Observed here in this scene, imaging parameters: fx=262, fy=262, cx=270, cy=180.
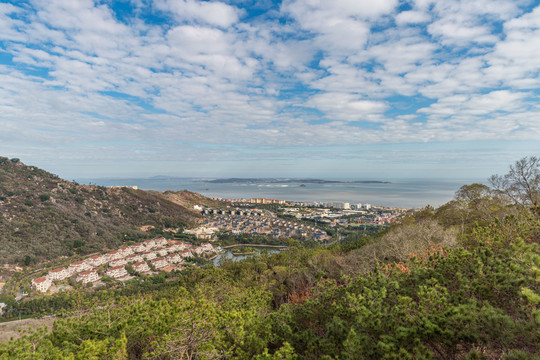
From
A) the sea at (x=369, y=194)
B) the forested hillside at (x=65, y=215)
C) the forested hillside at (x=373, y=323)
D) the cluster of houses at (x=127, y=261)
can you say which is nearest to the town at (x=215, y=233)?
the cluster of houses at (x=127, y=261)

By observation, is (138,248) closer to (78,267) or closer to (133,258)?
(133,258)

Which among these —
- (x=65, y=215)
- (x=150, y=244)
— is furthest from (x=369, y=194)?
(x=65, y=215)

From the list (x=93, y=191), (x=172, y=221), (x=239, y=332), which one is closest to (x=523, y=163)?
(x=239, y=332)

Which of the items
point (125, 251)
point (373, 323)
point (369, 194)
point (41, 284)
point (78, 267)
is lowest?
point (125, 251)

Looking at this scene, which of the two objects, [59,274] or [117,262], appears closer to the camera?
[59,274]

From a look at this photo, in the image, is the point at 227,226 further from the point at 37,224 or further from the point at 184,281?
the point at 184,281

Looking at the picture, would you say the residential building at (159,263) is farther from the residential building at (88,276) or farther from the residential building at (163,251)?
the residential building at (88,276)

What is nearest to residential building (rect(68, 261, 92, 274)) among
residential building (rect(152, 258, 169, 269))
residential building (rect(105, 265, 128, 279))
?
residential building (rect(105, 265, 128, 279))
